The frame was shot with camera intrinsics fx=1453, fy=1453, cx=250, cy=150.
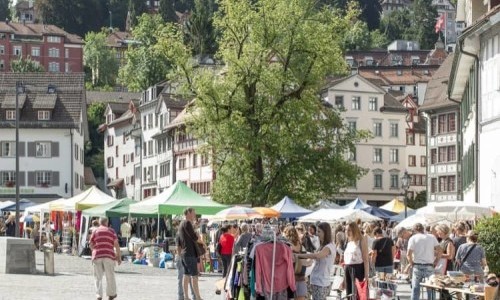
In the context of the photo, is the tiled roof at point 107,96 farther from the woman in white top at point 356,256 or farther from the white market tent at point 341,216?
the woman in white top at point 356,256

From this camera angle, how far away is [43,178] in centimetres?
10388

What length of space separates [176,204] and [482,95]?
1051 cm

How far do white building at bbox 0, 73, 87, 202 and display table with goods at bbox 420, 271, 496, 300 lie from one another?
80.2m

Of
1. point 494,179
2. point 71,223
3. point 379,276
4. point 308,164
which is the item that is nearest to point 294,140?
point 308,164

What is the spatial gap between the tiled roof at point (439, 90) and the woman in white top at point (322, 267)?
63.8m

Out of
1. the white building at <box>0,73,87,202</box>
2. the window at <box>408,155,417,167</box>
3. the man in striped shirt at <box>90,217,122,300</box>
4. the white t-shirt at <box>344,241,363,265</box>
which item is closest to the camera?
the white t-shirt at <box>344,241,363,265</box>

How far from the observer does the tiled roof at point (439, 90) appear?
86.8 metres

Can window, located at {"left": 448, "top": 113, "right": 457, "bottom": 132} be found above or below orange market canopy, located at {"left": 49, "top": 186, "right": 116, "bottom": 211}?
above

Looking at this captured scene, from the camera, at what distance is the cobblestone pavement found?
30.3 metres

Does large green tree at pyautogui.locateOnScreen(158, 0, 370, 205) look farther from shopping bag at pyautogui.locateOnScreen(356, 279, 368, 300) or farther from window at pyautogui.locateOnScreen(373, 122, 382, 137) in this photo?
window at pyautogui.locateOnScreen(373, 122, 382, 137)

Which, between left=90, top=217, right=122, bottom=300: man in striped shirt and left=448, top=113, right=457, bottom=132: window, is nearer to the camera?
left=90, top=217, right=122, bottom=300: man in striped shirt

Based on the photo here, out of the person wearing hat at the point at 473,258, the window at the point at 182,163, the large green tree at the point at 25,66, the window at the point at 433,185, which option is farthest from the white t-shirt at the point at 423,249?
the large green tree at the point at 25,66

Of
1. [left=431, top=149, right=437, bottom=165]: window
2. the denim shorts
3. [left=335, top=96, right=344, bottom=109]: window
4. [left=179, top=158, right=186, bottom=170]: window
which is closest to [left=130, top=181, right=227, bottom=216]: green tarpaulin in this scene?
the denim shorts

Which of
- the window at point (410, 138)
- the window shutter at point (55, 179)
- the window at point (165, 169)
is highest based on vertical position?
the window at point (410, 138)
